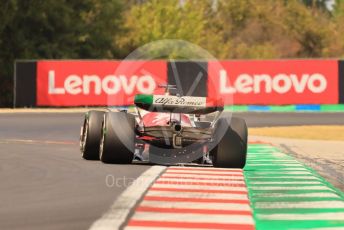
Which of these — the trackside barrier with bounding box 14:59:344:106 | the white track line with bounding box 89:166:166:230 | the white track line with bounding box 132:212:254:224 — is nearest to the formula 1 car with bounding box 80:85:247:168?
the white track line with bounding box 89:166:166:230

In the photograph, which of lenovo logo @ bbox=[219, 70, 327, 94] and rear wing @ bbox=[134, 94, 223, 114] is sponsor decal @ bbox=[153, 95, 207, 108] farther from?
lenovo logo @ bbox=[219, 70, 327, 94]

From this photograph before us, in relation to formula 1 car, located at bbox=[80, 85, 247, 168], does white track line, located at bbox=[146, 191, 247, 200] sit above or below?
below

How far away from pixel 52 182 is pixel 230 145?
3.21m

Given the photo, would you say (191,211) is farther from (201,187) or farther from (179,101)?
(179,101)

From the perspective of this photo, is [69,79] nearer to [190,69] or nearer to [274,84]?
[190,69]

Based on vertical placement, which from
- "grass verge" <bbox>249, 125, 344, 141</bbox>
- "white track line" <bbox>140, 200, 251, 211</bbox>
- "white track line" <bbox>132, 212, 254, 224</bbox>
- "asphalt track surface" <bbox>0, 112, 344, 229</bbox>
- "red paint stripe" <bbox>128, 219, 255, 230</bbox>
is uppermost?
"red paint stripe" <bbox>128, 219, 255, 230</bbox>

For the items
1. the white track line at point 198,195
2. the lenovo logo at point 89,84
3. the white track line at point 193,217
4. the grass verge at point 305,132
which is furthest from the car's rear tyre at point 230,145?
the lenovo logo at point 89,84

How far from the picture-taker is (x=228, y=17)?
102m

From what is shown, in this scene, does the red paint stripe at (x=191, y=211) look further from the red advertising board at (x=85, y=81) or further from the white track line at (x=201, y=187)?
the red advertising board at (x=85, y=81)

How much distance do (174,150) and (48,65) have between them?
93.1 ft

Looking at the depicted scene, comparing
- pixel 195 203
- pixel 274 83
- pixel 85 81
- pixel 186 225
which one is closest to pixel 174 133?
pixel 195 203

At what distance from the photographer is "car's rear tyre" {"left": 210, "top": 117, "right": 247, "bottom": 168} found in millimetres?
13273

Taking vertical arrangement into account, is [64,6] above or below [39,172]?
above

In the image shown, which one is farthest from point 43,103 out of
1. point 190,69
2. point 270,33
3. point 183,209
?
point 270,33
